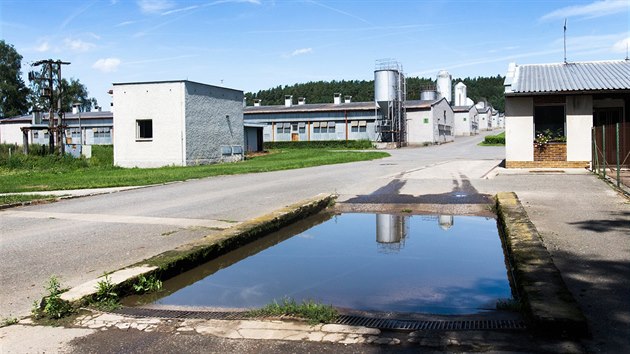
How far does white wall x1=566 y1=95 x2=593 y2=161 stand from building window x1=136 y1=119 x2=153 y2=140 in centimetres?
2184

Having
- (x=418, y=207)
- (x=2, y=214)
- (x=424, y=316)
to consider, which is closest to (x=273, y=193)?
(x=418, y=207)

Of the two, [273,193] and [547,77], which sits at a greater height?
[547,77]

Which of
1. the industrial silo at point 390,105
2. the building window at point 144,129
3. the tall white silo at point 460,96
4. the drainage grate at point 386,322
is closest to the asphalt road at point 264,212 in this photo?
the drainage grate at point 386,322

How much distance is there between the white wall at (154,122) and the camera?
31219mm

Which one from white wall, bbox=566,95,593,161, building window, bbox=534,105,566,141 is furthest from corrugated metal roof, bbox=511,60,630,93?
building window, bbox=534,105,566,141

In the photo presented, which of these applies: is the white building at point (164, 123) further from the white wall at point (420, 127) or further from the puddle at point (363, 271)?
the white wall at point (420, 127)

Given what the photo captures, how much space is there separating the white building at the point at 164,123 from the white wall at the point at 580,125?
63.3 feet

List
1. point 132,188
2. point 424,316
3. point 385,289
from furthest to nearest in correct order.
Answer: point 132,188, point 385,289, point 424,316

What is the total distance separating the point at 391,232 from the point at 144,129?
82.5ft

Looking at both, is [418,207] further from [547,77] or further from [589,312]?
[547,77]

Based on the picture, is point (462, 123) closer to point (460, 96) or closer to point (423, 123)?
point (460, 96)

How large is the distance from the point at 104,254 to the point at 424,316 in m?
4.89

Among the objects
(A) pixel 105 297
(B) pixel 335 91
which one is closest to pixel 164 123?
(A) pixel 105 297

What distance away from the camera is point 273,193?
1608 cm
